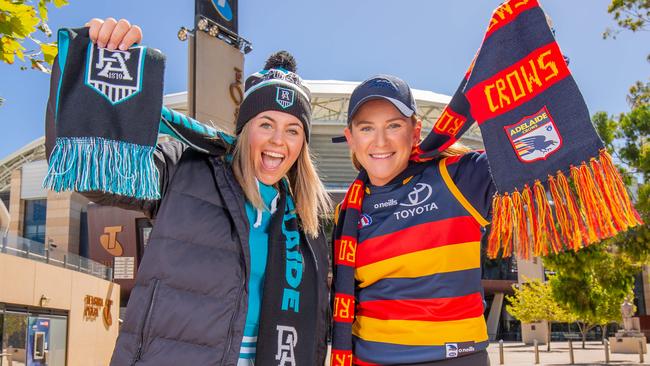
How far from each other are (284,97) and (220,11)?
4.57 meters

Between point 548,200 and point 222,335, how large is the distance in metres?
1.37

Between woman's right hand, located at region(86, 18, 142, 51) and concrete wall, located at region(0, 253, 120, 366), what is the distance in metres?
15.2

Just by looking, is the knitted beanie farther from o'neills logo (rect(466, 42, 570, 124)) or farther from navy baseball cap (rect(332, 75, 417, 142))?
o'neills logo (rect(466, 42, 570, 124))

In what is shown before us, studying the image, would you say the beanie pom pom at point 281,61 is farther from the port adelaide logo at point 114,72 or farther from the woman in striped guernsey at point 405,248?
the port adelaide logo at point 114,72

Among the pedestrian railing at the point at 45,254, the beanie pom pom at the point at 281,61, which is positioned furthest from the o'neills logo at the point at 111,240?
the beanie pom pom at the point at 281,61

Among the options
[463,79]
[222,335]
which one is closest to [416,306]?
[222,335]

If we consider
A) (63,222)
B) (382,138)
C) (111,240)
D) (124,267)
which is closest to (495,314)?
(124,267)

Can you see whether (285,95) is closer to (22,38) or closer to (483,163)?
(483,163)

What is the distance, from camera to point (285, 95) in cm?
284

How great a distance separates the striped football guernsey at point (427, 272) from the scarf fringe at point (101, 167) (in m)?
1.09

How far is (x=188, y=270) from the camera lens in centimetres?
233

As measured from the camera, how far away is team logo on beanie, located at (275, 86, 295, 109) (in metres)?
2.81

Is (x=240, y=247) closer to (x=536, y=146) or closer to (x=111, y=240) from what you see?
(x=536, y=146)

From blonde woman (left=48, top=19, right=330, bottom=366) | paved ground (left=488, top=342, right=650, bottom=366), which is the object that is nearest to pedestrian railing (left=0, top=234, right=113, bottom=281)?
blonde woman (left=48, top=19, right=330, bottom=366)
